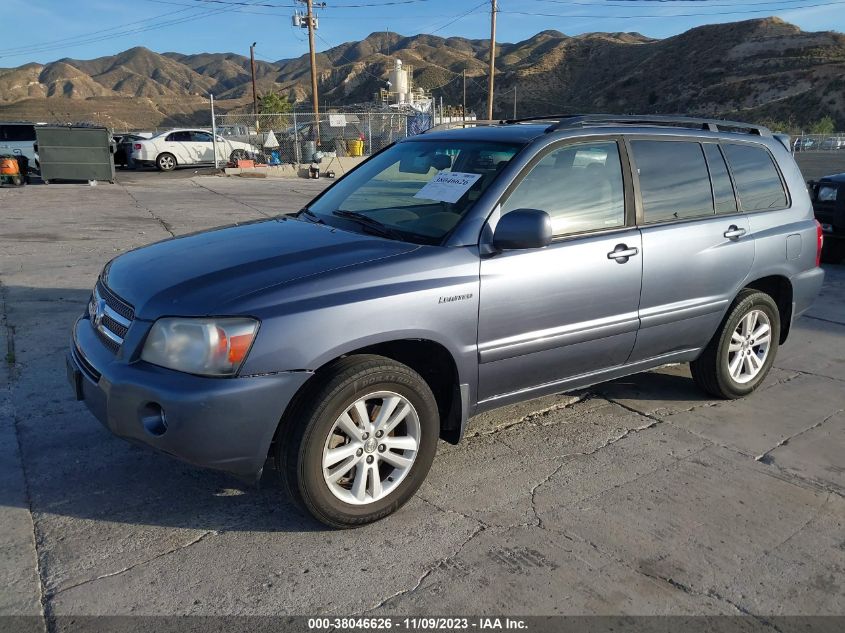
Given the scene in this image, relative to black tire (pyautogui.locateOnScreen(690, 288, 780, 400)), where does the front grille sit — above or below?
above

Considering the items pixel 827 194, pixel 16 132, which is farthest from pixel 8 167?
pixel 827 194

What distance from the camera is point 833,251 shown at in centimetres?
965

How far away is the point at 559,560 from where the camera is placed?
2.96 metres

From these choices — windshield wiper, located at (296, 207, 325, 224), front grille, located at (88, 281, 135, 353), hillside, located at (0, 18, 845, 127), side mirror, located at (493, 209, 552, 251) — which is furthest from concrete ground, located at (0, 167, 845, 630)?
hillside, located at (0, 18, 845, 127)

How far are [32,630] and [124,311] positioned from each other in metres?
1.32

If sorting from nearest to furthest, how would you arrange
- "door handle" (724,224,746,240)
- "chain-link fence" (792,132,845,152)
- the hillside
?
"door handle" (724,224,746,240) < "chain-link fence" (792,132,845,152) < the hillside

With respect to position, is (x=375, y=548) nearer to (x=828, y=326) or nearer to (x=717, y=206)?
(x=717, y=206)

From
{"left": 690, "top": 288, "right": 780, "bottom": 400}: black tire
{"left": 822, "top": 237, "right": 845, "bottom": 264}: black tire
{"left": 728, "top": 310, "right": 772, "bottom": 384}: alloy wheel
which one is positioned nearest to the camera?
{"left": 690, "top": 288, "right": 780, "bottom": 400}: black tire

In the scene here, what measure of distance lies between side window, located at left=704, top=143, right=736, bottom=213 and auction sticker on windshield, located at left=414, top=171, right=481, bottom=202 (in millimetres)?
1797

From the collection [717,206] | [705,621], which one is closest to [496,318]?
[705,621]

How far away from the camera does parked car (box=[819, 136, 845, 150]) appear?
1713 inches

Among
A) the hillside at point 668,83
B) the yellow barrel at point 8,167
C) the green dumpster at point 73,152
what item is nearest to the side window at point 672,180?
the yellow barrel at point 8,167

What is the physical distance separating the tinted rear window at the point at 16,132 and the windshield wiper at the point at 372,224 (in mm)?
21070

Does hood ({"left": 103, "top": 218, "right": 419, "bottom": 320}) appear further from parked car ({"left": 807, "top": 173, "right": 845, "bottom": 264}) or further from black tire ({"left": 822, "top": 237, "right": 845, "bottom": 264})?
black tire ({"left": 822, "top": 237, "right": 845, "bottom": 264})
